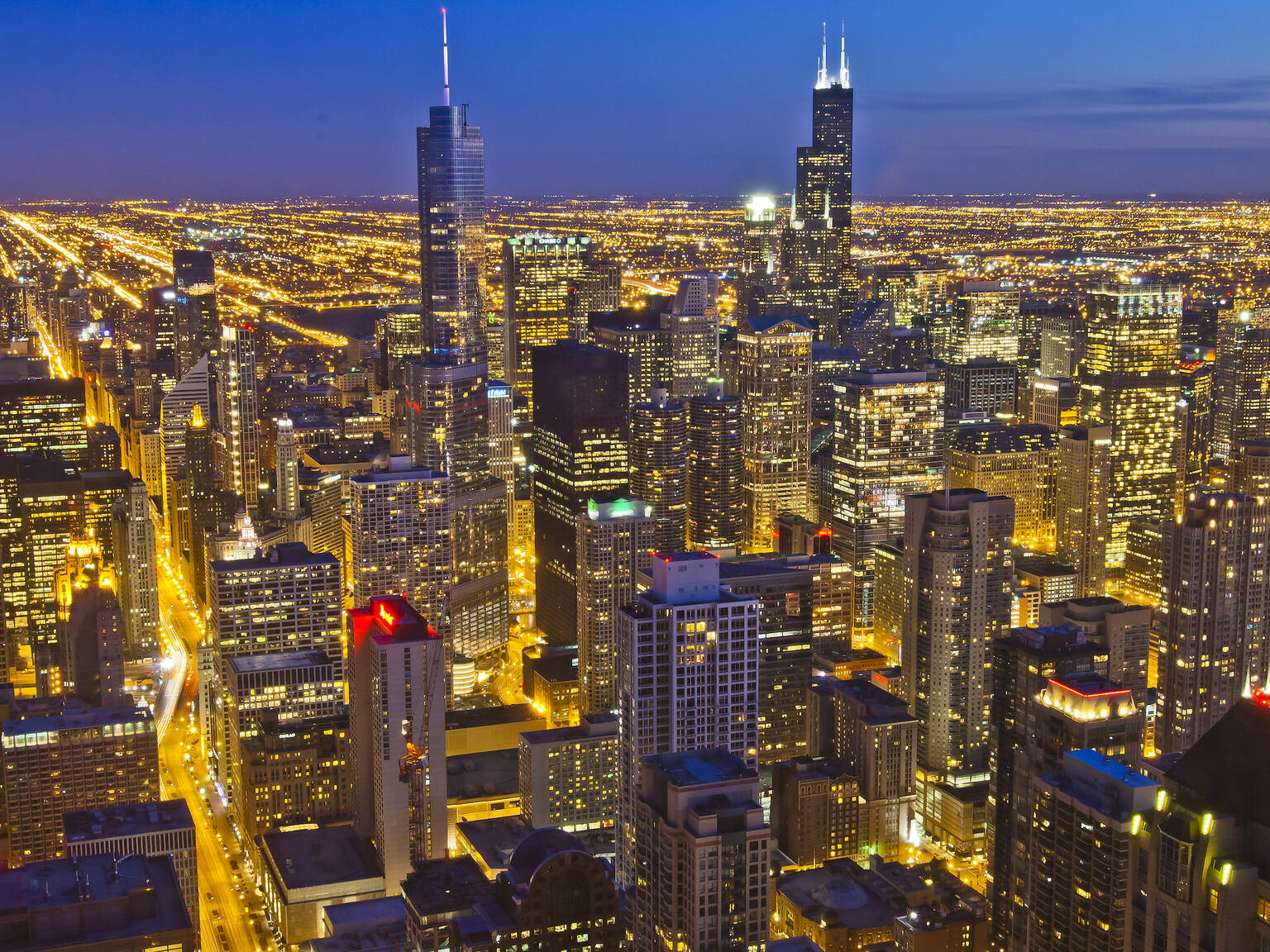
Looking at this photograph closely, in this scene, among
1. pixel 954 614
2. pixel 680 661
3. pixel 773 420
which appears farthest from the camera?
pixel 773 420

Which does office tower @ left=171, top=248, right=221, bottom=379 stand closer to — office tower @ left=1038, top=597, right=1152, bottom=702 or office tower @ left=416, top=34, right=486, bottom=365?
office tower @ left=416, top=34, right=486, bottom=365

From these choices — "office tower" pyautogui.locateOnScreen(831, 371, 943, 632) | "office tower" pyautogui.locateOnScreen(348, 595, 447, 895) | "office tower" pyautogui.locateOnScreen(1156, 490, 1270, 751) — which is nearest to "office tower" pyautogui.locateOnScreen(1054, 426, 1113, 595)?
"office tower" pyautogui.locateOnScreen(831, 371, 943, 632)

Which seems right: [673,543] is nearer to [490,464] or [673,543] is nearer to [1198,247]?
[490,464]

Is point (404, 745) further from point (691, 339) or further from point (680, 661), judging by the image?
point (691, 339)

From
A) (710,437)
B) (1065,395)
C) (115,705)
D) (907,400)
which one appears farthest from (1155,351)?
(115,705)

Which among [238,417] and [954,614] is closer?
[954,614]

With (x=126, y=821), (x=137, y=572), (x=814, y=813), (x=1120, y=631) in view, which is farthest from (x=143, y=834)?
(x=1120, y=631)

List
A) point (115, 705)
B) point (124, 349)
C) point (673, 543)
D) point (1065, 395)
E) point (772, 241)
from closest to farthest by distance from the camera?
point (115, 705) < point (673, 543) < point (1065, 395) < point (124, 349) < point (772, 241)

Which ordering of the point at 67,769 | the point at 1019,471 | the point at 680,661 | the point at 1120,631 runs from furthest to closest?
the point at 1019,471 < the point at 1120,631 < the point at 67,769 < the point at 680,661
